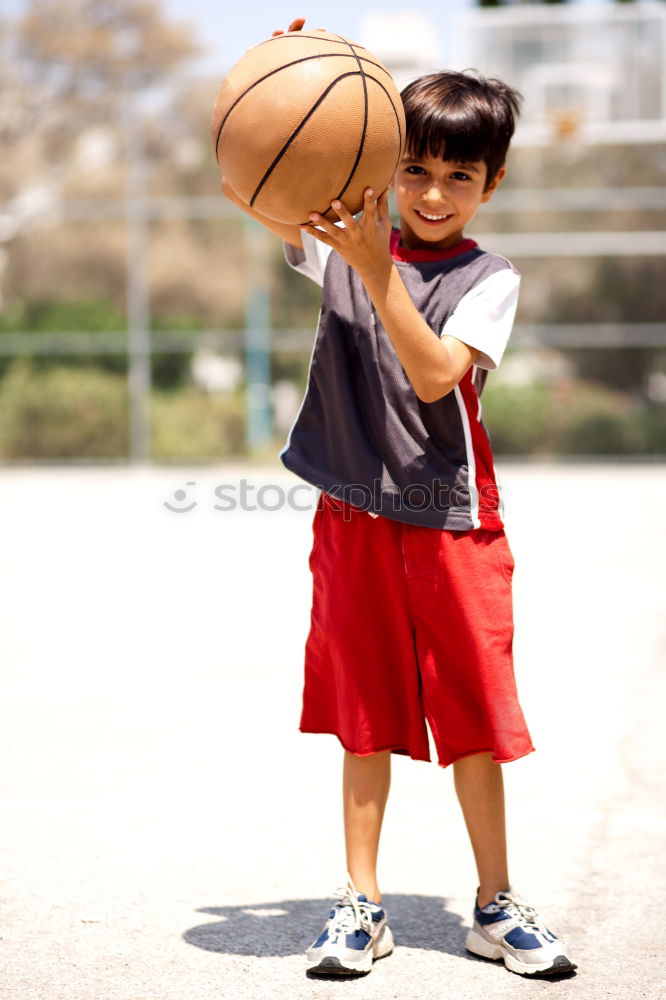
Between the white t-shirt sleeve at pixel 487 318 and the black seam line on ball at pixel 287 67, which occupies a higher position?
the black seam line on ball at pixel 287 67

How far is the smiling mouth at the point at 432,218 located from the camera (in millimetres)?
2904

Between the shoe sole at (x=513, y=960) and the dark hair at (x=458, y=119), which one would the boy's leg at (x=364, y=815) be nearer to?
the shoe sole at (x=513, y=960)

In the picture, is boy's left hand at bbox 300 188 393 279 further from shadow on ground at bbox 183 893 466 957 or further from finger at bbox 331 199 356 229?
shadow on ground at bbox 183 893 466 957

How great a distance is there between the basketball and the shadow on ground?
154cm

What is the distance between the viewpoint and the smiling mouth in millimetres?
2904

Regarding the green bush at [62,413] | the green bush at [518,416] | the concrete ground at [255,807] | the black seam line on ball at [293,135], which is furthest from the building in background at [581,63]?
the black seam line on ball at [293,135]

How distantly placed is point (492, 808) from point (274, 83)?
159cm

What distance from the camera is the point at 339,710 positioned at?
117 inches

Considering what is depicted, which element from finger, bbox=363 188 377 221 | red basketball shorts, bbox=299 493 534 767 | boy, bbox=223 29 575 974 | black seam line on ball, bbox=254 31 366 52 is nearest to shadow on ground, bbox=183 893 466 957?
boy, bbox=223 29 575 974

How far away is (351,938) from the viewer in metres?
2.83

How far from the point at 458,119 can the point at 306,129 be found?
35 cm

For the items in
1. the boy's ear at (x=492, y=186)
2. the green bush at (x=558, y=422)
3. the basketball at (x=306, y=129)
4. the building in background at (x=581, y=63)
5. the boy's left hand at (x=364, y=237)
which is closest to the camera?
the boy's left hand at (x=364, y=237)

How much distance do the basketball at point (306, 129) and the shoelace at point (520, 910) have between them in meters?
1.48

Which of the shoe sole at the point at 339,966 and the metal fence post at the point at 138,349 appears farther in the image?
the metal fence post at the point at 138,349
